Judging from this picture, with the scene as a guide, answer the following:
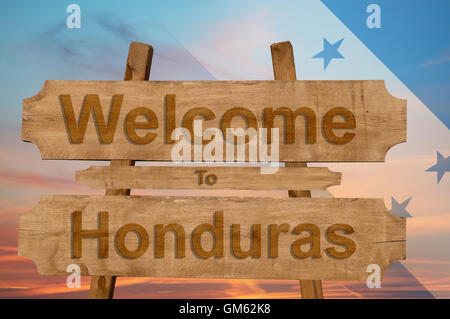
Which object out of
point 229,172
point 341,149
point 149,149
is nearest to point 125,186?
point 149,149

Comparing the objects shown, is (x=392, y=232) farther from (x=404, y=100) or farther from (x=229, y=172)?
(x=229, y=172)

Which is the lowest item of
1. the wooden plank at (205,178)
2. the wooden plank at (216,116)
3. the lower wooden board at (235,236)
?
the lower wooden board at (235,236)

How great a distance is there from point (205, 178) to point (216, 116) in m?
0.46

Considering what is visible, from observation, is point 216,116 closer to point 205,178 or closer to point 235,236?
point 205,178

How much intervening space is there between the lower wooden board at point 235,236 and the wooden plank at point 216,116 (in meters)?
0.35

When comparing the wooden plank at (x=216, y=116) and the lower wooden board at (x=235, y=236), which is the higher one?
the wooden plank at (x=216, y=116)

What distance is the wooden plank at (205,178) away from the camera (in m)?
3.18

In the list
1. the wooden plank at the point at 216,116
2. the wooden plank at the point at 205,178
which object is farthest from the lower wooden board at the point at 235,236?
the wooden plank at the point at 216,116

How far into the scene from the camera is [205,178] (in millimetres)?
3229

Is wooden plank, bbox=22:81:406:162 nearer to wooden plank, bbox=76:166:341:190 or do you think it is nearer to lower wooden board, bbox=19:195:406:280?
wooden plank, bbox=76:166:341:190

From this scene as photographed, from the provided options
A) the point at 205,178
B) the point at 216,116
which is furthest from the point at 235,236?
the point at 216,116

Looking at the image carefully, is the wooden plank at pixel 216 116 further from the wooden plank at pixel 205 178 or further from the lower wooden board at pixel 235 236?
the lower wooden board at pixel 235 236

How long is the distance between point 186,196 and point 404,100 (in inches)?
68.1

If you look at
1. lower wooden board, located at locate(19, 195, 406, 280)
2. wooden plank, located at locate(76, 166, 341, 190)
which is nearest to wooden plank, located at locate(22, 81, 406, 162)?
wooden plank, located at locate(76, 166, 341, 190)
